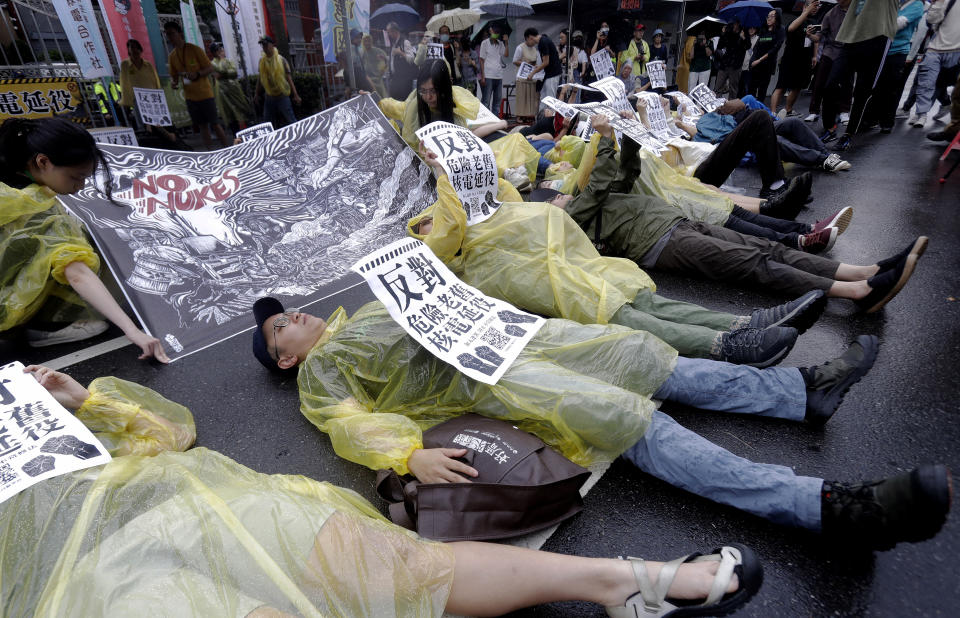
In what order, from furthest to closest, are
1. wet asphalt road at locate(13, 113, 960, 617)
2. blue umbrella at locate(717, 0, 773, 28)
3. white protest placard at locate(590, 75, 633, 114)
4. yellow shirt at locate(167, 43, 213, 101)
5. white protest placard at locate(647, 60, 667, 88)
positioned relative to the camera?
blue umbrella at locate(717, 0, 773, 28), white protest placard at locate(647, 60, 667, 88), yellow shirt at locate(167, 43, 213, 101), white protest placard at locate(590, 75, 633, 114), wet asphalt road at locate(13, 113, 960, 617)

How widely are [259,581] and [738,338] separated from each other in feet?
Answer: 6.72

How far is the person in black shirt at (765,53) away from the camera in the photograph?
374 inches

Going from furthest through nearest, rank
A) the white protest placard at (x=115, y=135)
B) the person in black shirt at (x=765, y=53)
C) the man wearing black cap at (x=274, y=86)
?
the person in black shirt at (x=765, y=53), the man wearing black cap at (x=274, y=86), the white protest placard at (x=115, y=135)

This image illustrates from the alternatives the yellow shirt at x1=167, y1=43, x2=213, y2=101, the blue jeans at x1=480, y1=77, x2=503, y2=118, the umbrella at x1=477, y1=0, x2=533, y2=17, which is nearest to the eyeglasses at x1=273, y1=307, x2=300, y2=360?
the yellow shirt at x1=167, y1=43, x2=213, y2=101

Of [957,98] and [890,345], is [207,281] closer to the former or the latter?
[890,345]

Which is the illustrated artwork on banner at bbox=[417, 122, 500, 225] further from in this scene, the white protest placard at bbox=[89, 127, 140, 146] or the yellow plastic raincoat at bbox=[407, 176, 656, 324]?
the white protest placard at bbox=[89, 127, 140, 146]

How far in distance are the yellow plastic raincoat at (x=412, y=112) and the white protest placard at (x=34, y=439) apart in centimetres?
330

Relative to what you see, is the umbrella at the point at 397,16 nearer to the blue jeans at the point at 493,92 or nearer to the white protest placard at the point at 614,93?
the blue jeans at the point at 493,92

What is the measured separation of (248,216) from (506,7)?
405 inches

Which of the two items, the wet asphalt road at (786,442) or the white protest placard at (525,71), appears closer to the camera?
the wet asphalt road at (786,442)

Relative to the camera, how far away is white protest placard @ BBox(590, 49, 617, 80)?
25.2 feet

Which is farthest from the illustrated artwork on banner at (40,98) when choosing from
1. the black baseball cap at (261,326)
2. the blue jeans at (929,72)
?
the blue jeans at (929,72)

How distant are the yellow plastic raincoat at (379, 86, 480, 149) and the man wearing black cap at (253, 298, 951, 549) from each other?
109 inches

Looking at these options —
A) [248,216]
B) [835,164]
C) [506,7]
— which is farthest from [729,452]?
[506,7]
